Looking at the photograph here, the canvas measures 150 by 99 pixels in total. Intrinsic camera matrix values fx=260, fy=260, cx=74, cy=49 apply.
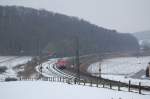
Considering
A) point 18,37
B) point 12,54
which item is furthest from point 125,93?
point 18,37

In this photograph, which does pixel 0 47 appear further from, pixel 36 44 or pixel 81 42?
pixel 81 42

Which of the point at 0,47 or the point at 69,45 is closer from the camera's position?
the point at 69,45

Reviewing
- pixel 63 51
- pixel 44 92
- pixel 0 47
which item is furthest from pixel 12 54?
pixel 44 92

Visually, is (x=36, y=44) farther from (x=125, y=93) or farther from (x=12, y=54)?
(x=125, y=93)

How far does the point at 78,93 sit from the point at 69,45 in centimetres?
12819

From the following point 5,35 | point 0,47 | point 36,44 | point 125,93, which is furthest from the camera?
point 5,35

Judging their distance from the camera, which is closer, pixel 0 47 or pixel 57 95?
pixel 57 95

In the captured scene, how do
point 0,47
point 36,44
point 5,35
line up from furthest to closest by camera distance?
point 5,35 → point 36,44 → point 0,47

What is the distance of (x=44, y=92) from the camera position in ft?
90.2

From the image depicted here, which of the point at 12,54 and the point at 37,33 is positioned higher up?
the point at 37,33

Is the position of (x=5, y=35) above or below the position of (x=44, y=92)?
above

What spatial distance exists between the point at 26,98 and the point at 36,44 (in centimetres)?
15370

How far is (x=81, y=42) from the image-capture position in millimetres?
174375

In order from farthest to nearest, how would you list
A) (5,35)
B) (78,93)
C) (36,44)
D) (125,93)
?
1. (5,35)
2. (36,44)
3. (78,93)
4. (125,93)
